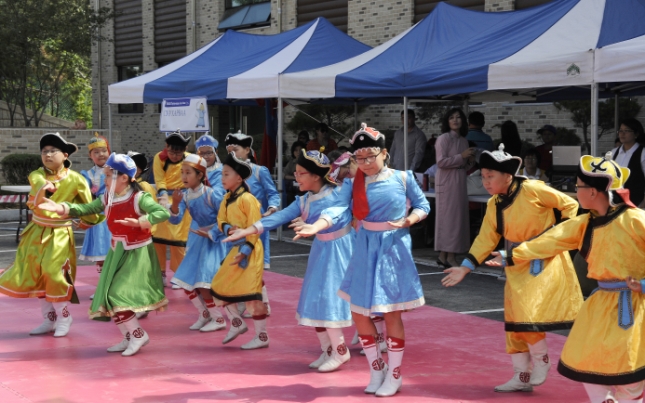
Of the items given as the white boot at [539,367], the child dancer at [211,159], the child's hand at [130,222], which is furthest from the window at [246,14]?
the white boot at [539,367]

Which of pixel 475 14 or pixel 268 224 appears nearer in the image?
pixel 268 224

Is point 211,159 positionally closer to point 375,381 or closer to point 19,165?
point 375,381

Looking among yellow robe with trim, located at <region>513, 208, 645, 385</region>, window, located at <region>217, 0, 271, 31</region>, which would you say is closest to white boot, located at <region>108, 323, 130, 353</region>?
yellow robe with trim, located at <region>513, 208, 645, 385</region>

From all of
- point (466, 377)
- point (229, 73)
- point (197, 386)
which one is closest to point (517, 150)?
point (229, 73)

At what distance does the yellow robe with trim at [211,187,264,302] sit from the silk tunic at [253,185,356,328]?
0.60m

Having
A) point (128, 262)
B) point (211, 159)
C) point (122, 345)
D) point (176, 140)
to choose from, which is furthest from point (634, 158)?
point (122, 345)

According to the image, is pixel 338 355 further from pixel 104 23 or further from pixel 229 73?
pixel 104 23

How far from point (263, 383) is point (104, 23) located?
2466cm

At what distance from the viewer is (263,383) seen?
649cm

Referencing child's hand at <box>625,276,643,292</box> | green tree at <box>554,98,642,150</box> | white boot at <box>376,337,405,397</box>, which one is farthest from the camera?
green tree at <box>554,98,642,150</box>

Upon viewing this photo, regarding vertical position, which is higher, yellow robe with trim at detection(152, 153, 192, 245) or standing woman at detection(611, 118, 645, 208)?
standing woman at detection(611, 118, 645, 208)

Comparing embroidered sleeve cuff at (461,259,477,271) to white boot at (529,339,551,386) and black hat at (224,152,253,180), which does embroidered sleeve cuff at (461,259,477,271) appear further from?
black hat at (224,152,253,180)

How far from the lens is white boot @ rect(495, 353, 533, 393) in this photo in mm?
6141

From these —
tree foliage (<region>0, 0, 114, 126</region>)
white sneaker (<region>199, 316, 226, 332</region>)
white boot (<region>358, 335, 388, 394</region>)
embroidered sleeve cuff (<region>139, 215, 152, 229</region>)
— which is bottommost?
white sneaker (<region>199, 316, 226, 332</region>)
